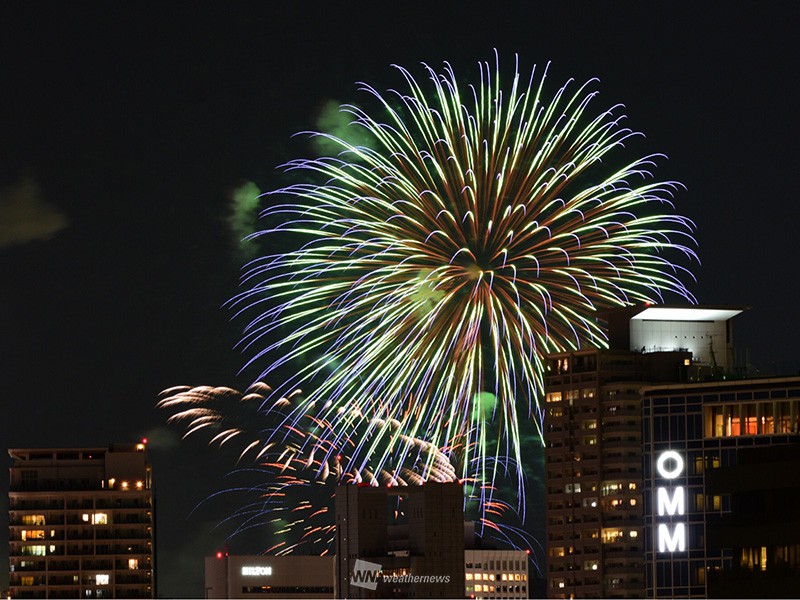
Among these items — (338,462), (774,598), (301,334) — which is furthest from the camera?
(338,462)

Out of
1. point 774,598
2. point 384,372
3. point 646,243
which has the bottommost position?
point 774,598

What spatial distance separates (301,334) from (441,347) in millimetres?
12104

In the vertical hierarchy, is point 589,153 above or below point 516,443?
above

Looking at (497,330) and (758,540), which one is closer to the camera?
(758,540)

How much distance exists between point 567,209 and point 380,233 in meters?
15.5

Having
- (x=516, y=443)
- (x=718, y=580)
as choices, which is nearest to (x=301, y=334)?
(x=516, y=443)

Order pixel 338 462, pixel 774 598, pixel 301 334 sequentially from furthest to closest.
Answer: pixel 338 462 < pixel 301 334 < pixel 774 598

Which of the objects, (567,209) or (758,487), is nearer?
(758,487)

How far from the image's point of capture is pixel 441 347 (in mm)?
171875

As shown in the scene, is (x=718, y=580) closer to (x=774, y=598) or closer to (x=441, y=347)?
(x=774, y=598)

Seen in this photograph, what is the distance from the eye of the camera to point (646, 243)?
173250 millimetres

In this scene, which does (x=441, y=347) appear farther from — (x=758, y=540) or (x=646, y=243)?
(x=758, y=540)

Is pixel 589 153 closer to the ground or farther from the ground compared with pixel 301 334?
farther from the ground

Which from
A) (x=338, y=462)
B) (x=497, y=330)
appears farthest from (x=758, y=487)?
(x=338, y=462)
